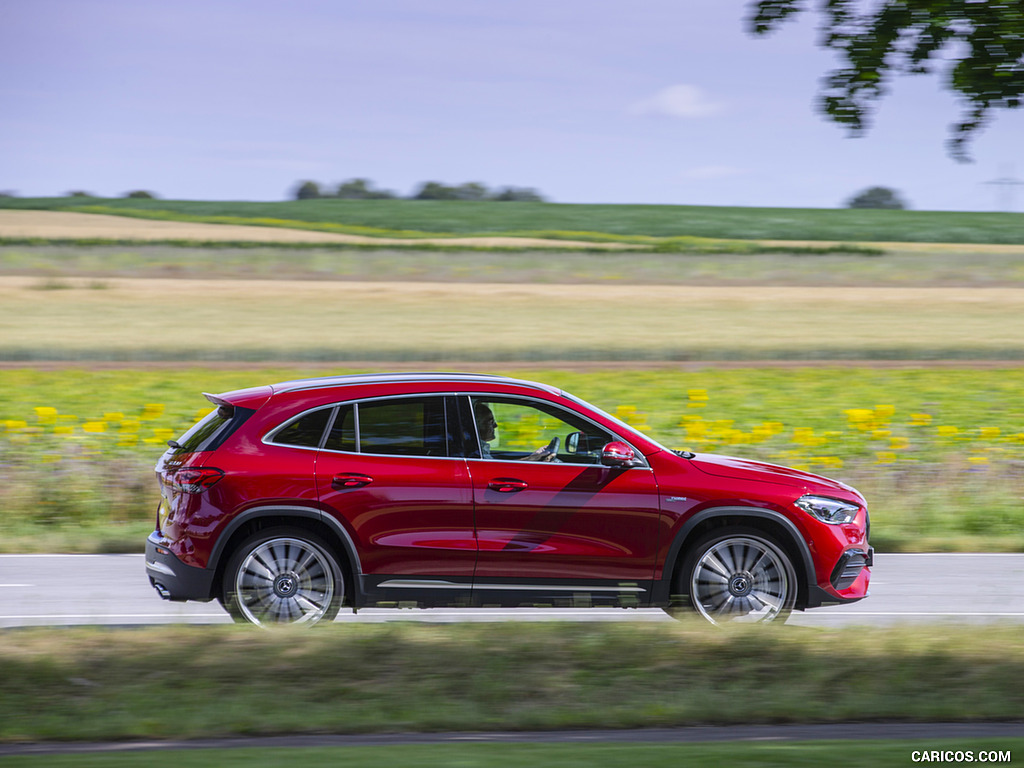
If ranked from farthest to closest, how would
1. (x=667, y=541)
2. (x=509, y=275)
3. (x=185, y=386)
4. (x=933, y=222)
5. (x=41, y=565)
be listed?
(x=933, y=222), (x=509, y=275), (x=185, y=386), (x=41, y=565), (x=667, y=541)

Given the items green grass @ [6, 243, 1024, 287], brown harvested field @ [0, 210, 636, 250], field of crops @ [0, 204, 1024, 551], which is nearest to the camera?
field of crops @ [0, 204, 1024, 551]

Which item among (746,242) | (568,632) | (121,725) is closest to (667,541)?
(568,632)

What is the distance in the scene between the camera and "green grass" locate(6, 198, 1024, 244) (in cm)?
4359

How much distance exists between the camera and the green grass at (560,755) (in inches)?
182

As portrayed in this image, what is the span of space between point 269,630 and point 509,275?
3090cm

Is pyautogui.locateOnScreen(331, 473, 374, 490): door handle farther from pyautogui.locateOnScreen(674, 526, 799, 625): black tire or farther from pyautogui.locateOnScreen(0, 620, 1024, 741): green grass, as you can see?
pyautogui.locateOnScreen(674, 526, 799, 625): black tire

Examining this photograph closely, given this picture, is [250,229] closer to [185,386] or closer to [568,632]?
[185,386]

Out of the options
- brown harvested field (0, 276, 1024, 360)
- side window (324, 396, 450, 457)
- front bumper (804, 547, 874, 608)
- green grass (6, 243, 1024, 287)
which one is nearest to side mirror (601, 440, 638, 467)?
side window (324, 396, 450, 457)

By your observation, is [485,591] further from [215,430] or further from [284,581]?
[215,430]

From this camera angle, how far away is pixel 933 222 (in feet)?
152

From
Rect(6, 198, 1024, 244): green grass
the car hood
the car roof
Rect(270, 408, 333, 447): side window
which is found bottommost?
the car hood

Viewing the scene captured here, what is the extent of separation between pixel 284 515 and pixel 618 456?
1.97 m

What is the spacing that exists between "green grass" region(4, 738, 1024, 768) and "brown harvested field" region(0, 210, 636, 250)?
3541 cm

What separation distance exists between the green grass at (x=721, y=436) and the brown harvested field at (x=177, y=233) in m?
15.6
